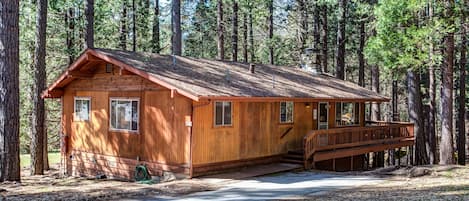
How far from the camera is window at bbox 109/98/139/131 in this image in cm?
1407

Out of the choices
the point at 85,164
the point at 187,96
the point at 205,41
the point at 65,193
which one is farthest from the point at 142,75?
the point at 205,41

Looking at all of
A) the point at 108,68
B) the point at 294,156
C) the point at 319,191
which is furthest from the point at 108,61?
the point at 319,191

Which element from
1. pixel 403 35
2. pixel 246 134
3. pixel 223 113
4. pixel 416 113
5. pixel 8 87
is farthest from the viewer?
pixel 416 113

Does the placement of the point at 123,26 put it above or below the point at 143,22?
below

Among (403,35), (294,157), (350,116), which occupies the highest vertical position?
(403,35)

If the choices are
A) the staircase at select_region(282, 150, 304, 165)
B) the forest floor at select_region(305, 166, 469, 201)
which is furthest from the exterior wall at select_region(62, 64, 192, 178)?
the forest floor at select_region(305, 166, 469, 201)

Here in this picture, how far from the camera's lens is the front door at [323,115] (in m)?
17.5

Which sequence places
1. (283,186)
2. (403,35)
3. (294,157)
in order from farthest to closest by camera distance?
(294,157), (403,35), (283,186)

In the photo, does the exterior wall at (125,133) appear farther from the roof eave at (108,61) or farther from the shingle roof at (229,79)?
the shingle roof at (229,79)

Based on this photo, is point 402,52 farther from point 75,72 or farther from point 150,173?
point 75,72

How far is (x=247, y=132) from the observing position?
14.3 metres

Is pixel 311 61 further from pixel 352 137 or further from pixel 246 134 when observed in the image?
pixel 246 134

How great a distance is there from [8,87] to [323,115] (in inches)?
438

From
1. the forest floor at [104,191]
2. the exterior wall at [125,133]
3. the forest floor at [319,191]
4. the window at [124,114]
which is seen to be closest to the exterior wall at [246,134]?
the exterior wall at [125,133]
